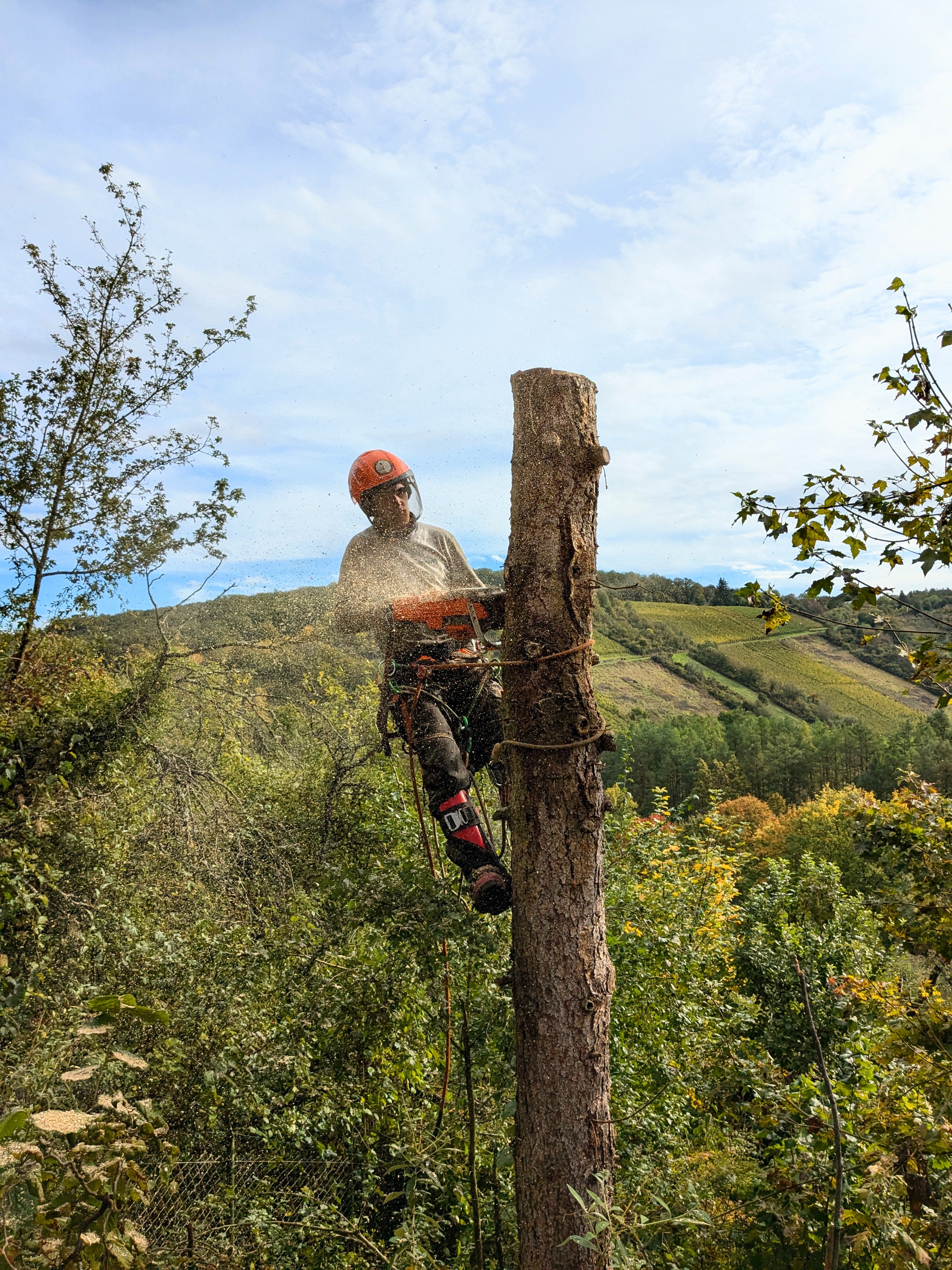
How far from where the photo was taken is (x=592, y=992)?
Result: 8.05 feet

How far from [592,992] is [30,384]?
21.1 ft

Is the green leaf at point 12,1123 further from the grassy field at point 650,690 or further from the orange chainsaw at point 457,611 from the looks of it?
the grassy field at point 650,690

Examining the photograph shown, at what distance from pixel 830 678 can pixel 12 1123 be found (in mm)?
88052

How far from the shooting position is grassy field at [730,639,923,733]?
246ft

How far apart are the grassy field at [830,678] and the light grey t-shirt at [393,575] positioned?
74.4m

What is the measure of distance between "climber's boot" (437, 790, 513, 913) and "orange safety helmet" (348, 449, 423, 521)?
149 cm

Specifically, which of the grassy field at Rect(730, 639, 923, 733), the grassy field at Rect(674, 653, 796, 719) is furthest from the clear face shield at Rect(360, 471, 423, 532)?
the grassy field at Rect(674, 653, 796, 719)

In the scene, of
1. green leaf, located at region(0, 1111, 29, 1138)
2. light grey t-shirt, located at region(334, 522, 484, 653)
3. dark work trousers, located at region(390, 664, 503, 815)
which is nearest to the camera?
green leaf, located at region(0, 1111, 29, 1138)

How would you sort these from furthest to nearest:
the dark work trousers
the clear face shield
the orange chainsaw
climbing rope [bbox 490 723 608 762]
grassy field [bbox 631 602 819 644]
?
grassy field [bbox 631 602 819 644]
the clear face shield
the dark work trousers
the orange chainsaw
climbing rope [bbox 490 723 608 762]

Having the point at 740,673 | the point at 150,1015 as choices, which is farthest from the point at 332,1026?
the point at 740,673

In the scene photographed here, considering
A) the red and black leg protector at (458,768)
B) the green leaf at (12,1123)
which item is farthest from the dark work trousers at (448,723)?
the green leaf at (12,1123)

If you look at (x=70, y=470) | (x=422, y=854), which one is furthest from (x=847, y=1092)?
(x=70, y=470)

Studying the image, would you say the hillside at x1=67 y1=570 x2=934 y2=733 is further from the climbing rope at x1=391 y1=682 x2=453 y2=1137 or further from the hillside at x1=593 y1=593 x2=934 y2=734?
the climbing rope at x1=391 y1=682 x2=453 y2=1137

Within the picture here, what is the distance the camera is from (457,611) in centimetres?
326
